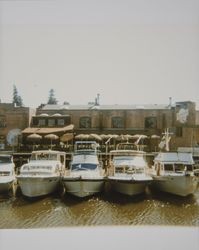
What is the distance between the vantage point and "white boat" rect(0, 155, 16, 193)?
17.5 metres

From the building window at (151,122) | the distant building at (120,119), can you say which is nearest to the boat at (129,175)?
the distant building at (120,119)

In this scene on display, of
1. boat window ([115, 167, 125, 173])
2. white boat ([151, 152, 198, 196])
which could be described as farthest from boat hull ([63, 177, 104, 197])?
white boat ([151, 152, 198, 196])

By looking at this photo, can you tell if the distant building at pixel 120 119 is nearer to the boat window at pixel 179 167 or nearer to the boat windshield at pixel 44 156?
the boat windshield at pixel 44 156

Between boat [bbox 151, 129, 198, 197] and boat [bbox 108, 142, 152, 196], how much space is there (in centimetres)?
84

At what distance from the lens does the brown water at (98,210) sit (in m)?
13.7

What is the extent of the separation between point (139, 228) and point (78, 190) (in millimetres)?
4892

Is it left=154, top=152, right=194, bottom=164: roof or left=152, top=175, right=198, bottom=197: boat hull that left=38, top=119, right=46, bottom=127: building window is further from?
left=152, top=175, right=198, bottom=197: boat hull

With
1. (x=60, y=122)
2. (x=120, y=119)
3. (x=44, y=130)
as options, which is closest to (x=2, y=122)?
(x=44, y=130)

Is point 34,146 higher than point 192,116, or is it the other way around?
point 192,116

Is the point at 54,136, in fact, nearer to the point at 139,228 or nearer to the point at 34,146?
the point at 34,146

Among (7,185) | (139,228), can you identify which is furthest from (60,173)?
(139,228)

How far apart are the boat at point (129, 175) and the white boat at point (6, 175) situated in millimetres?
5448

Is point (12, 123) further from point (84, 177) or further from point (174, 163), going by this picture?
point (174, 163)

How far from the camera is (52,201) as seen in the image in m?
16.7
